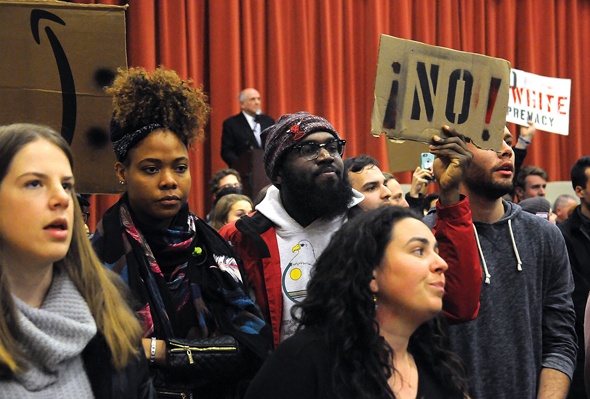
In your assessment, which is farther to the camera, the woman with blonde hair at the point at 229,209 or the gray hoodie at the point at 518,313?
the woman with blonde hair at the point at 229,209

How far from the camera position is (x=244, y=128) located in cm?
841

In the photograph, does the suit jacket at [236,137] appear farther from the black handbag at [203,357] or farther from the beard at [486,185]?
the black handbag at [203,357]

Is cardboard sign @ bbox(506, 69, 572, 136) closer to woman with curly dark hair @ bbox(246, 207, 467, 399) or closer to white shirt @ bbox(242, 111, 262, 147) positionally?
white shirt @ bbox(242, 111, 262, 147)

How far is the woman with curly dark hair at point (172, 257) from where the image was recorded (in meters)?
2.58

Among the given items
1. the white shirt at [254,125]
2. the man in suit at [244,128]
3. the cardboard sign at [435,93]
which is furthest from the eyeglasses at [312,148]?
the white shirt at [254,125]

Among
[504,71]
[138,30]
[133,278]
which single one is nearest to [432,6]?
[138,30]

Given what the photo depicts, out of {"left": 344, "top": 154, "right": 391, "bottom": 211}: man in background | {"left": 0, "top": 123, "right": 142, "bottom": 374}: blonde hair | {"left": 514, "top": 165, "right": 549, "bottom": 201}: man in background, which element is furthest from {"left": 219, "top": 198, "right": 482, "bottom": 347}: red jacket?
{"left": 514, "top": 165, "right": 549, "bottom": 201}: man in background

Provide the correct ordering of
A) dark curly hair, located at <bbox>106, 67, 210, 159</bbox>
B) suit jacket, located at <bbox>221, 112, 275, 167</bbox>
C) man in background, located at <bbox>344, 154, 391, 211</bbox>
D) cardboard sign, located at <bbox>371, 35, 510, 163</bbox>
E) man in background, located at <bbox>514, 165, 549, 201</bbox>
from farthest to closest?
suit jacket, located at <bbox>221, 112, 275, 167</bbox> < man in background, located at <bbox>514, 165, 549, 201</bbox> < man in background, located at <bbox>344, 154, 391, 211</bbox> < cardboard sign, located at <bbox>371, 35, 510, 163</bbox> < dark curly hair, located at <bbox>106, 67, 210, 159</bbox>

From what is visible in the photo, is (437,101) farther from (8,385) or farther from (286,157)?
(8,385)

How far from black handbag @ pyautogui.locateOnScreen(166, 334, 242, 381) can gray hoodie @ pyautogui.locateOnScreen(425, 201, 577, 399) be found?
2.57 ft

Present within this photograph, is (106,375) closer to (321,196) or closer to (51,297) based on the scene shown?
(51,297)

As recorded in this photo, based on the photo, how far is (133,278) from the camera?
8.54 ft

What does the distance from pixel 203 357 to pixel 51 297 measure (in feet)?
1.98

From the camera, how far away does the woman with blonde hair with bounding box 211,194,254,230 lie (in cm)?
524
